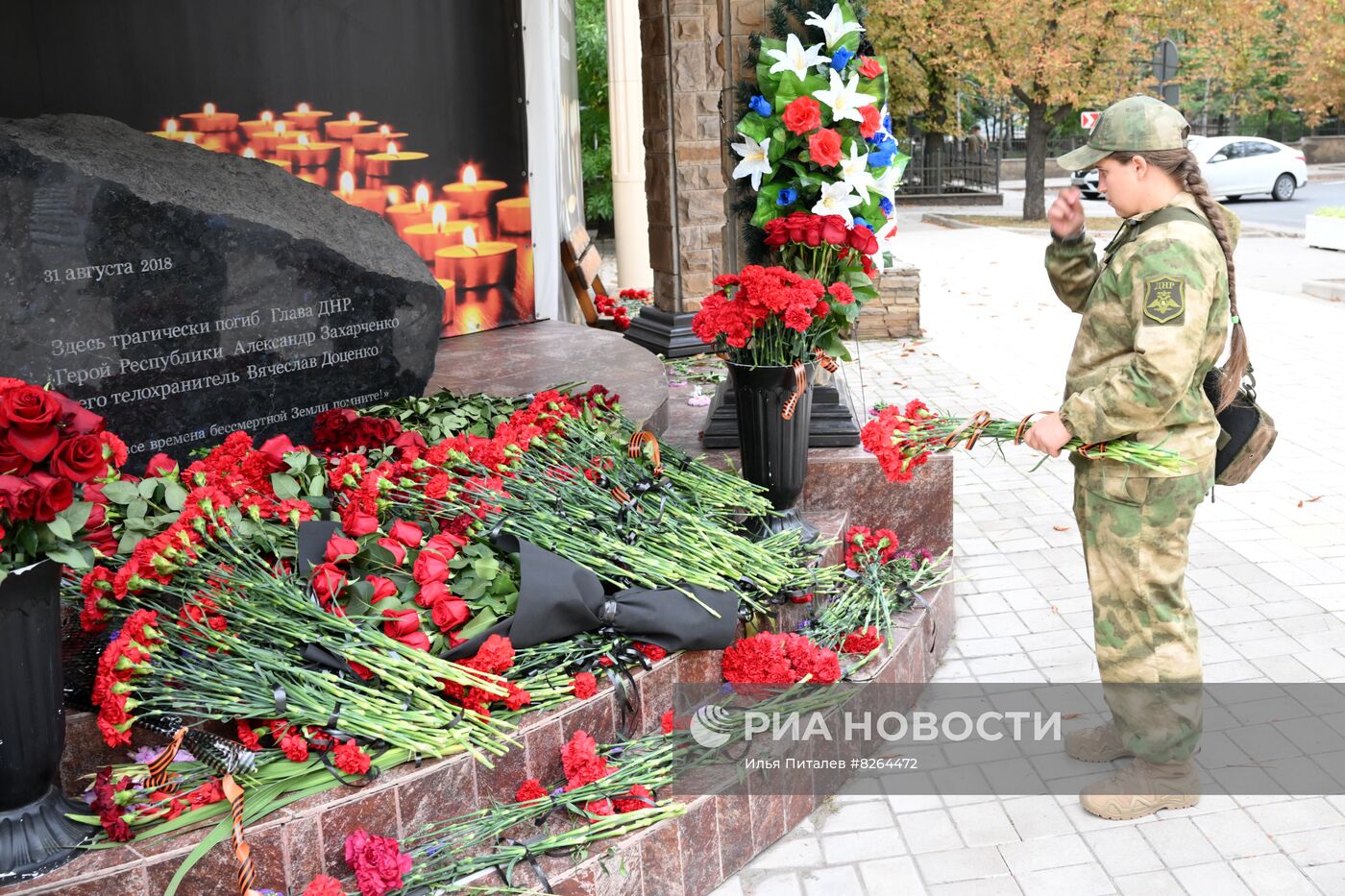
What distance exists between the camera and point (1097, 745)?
4.16 meters

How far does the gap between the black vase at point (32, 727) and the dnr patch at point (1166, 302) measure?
283 cm

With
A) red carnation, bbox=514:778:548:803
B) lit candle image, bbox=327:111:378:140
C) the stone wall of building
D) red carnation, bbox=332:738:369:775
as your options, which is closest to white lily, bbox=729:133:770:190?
red carnation, bbox=514:778:548:803

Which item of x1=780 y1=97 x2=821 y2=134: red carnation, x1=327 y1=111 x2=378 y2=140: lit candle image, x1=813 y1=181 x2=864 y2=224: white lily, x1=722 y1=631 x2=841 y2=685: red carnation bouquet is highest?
x1=327 y1=111 x2=378 y2=140: lit candle image

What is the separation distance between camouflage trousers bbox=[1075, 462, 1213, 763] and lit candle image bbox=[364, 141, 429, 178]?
575 centimetres

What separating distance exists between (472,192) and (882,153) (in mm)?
4769

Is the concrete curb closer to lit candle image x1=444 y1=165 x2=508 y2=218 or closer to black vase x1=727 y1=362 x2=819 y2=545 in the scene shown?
lit candle image x1=444 y1=165 x2=508 y2=218

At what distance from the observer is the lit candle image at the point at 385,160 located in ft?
27.2

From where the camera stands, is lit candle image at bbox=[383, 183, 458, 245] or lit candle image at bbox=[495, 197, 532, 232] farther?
lit candle image at bbox=[495, 197, 532, 232]

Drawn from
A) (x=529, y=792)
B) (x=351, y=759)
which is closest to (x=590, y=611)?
(x=529, y=792)

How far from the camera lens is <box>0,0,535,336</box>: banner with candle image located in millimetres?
7016

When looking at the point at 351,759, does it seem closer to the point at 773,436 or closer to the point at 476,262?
the point at 773,436

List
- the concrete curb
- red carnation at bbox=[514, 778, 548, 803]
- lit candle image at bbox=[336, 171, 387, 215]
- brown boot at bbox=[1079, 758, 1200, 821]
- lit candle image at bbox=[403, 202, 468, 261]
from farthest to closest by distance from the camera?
1. the concrete curb
2. lit candle image at bbox=[403, 202, 468, 261]
3. lit candle image at bbox=[336, 171, 387, 215]
4. brown boot at bbox=[1079, 758, 1200, 821]
5. red carnation at bbox=[514, 778, 548, 803]

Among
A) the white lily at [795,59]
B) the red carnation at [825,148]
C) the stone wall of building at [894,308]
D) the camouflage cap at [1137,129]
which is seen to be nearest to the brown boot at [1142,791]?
the camouflage cap at [1137,129]

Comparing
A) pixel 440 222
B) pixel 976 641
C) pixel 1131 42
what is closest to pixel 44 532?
pixel 976 641
